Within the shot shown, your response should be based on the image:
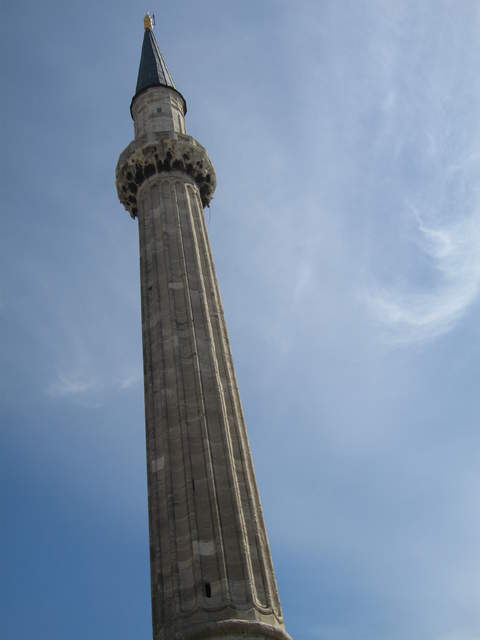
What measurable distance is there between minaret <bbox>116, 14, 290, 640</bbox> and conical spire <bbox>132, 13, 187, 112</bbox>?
11.7 ft

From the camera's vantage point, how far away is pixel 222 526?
13727mm

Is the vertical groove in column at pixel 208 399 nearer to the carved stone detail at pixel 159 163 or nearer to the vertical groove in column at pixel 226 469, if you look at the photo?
the vertical groove in column at pixel 226 469

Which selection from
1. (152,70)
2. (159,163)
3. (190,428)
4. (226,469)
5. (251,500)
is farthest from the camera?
(152,70)

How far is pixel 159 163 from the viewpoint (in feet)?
73.2

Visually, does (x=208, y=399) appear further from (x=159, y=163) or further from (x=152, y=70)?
(x=152, y=70)

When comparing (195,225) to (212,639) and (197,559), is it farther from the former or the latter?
(212,639)

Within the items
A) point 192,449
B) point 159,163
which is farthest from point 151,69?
point 192,449

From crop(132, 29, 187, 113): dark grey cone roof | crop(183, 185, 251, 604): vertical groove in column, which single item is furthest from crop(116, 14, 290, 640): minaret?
crop(132, 29, 187, 113): dark grey cone roof

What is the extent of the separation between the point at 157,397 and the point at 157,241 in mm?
5513

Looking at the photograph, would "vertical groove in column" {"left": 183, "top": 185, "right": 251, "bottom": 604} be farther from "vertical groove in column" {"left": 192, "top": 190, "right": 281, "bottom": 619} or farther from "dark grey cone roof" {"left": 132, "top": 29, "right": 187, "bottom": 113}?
"dark grey cone roof" {"left": 132, "top": 29, "right": 187, "bottom": 113}

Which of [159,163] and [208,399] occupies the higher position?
[159,163]

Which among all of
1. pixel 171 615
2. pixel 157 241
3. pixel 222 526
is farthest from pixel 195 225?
pixel 171 615

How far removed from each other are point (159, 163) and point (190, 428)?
10.3 m

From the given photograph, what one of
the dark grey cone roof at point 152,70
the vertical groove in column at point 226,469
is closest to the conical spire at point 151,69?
the dark grey cone roof at point 152,70
